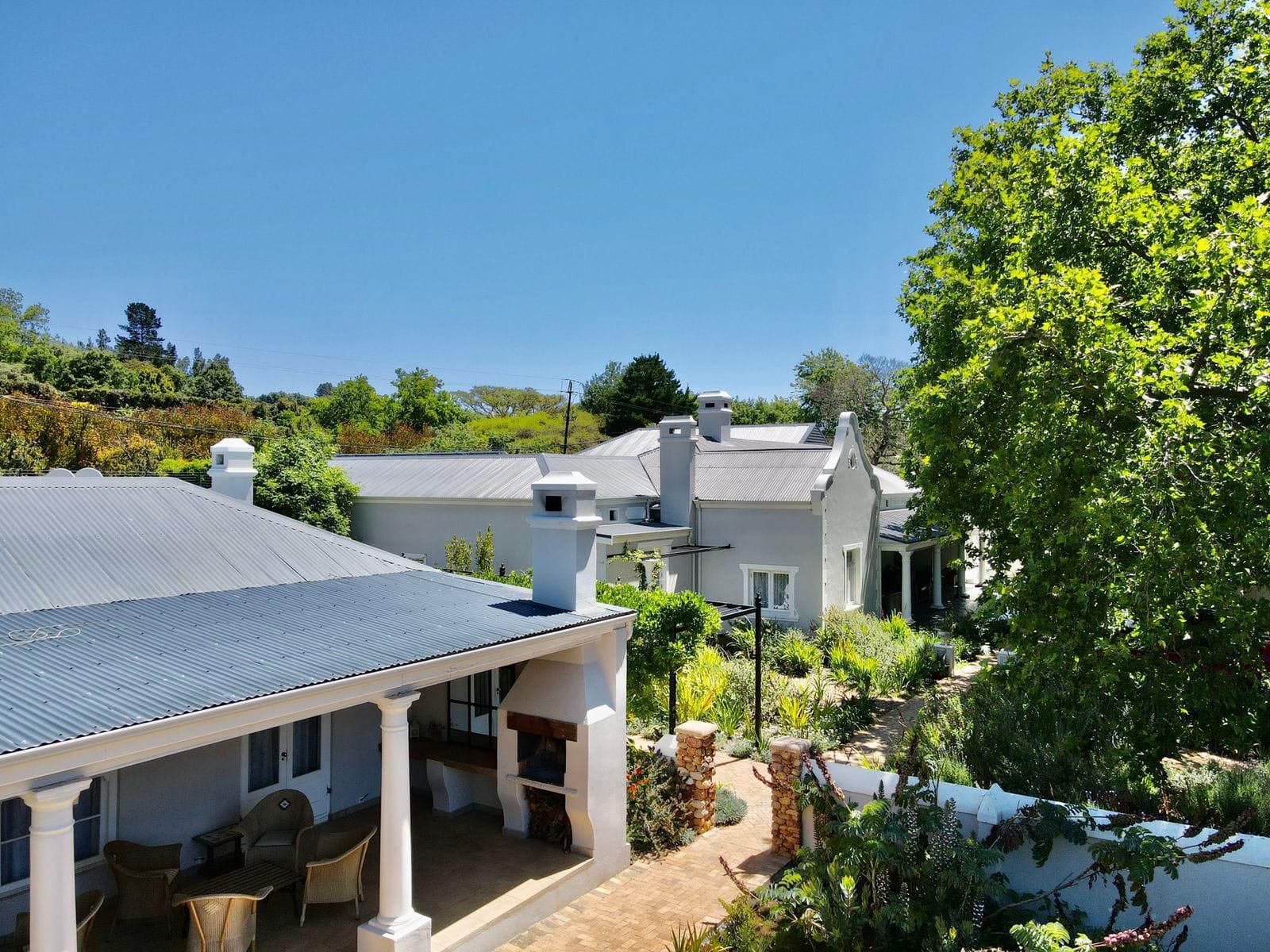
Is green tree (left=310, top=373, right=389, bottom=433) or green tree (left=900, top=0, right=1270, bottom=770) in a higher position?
green tree (left=310, top=373, right=389, bottom=433)

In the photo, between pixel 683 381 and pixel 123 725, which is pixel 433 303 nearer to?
pixel 683 381

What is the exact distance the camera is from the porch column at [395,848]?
6762mm

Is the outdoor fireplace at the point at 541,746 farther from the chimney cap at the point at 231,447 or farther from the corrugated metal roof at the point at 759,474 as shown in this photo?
the corrugated metal roof at the point at 759,474

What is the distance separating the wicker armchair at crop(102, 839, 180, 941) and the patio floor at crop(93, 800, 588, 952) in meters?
0.27

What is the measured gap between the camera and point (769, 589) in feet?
73.4

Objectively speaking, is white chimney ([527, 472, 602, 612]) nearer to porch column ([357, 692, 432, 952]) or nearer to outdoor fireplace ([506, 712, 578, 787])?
outdoor fireplace ([506, 712, 578, 787])

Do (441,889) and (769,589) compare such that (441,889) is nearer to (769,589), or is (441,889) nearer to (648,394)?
(769,589)

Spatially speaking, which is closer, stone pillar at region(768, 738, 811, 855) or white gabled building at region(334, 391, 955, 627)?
stone pillar at region(768, 738, 811, 855)

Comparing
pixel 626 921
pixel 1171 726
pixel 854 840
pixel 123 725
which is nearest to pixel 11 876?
pixel 123 725

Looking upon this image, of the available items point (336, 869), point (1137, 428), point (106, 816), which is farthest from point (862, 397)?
point (106, 816)

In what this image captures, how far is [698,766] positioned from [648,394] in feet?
172

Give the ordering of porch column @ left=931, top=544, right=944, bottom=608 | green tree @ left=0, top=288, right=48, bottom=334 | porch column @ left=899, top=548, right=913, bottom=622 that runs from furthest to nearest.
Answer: green tree @ left=0, top=288, right=48, bottom=334 < porch column @ left=931, top=544, right=944, bottom=608 < porch column @ left=899, top=548, right=913, bottom=622

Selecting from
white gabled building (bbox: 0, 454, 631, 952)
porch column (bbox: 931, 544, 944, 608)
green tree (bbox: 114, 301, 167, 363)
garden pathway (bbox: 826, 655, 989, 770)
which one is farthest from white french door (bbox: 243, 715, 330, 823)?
green tree (bbox: 114, 301, 167, 363)

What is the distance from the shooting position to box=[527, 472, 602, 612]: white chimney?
30.2 ft
